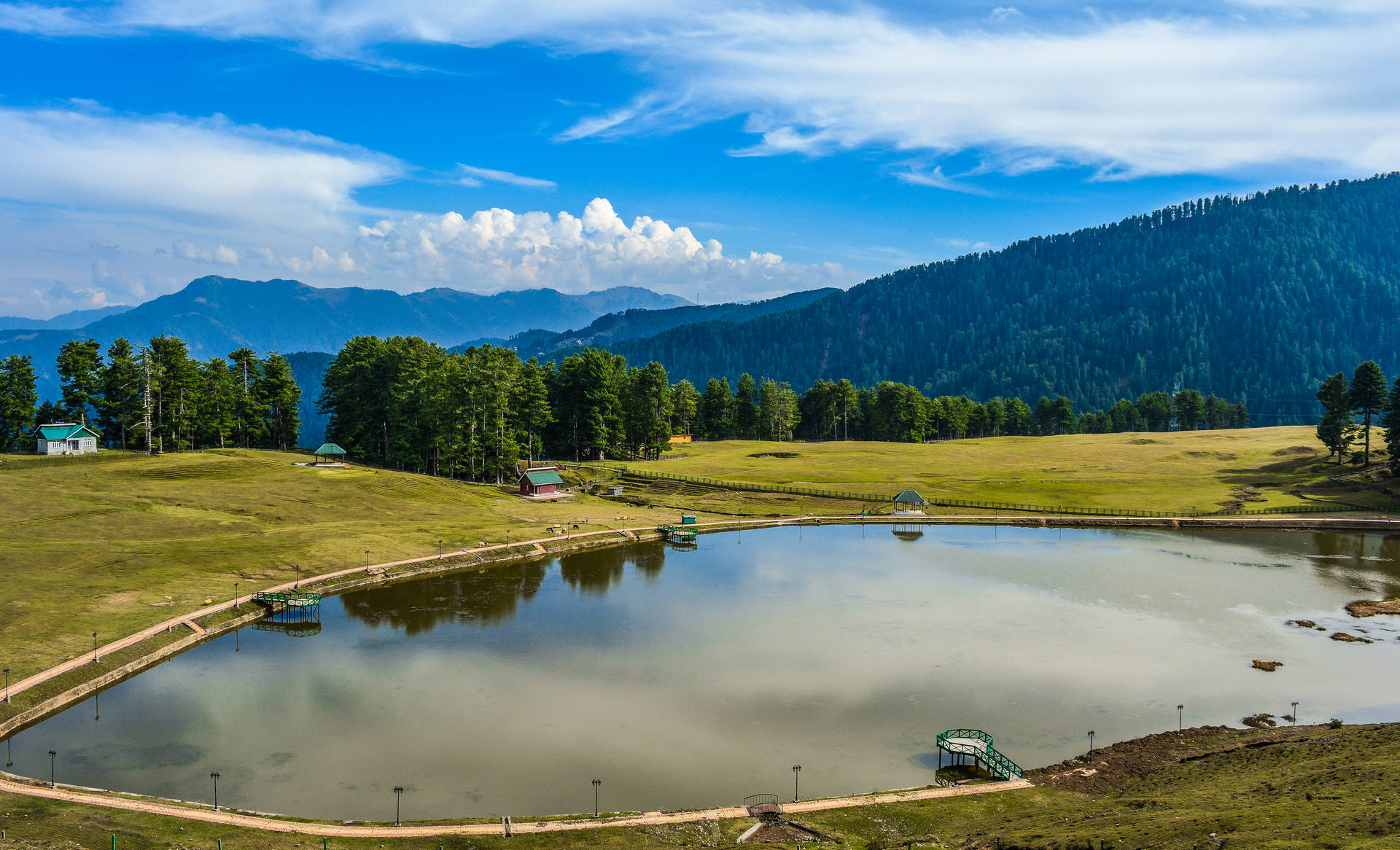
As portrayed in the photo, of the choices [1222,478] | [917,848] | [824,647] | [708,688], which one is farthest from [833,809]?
[1222,478]

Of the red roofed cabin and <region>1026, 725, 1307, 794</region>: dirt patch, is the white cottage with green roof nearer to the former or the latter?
the red roofed cabin

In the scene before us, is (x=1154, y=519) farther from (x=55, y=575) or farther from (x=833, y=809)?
(x=55, y=575)

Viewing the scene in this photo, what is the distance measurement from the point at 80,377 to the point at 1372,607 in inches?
5151

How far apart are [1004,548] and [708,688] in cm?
4712

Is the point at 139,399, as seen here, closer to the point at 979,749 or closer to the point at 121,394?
the point at 121,394

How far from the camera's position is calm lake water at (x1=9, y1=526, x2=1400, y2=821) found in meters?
32.8

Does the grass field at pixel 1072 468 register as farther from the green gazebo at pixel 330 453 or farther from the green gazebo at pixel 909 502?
the green gazebo at pixel 330 453

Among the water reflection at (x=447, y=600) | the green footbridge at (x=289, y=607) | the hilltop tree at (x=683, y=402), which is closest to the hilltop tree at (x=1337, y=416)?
the hilltop tree at (x=683, y=402)

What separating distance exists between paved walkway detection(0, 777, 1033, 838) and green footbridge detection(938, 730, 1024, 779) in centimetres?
482

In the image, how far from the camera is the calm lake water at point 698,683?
32812mm

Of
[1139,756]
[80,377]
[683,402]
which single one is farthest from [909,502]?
[80,377]

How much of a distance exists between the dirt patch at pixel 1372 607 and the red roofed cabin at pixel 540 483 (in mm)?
79784

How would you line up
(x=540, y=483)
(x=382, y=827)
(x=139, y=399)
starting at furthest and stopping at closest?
1. (x=540, y=483)
2. (x=139, y=399)
3. (x=382, y=827)

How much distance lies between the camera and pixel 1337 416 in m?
111
